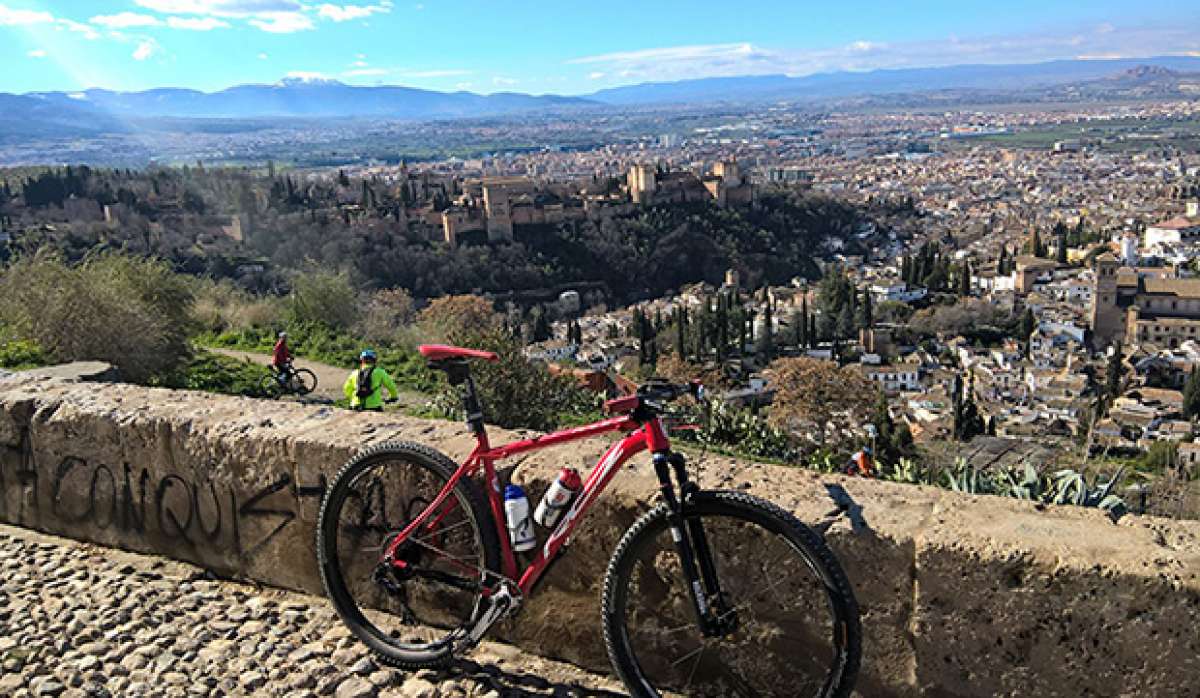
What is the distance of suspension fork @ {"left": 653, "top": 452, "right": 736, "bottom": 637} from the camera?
6.23ft

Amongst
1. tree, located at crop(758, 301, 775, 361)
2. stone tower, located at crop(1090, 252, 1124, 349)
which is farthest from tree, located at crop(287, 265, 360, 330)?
stone tower, located at crop(1090, 252, 1124, 349)

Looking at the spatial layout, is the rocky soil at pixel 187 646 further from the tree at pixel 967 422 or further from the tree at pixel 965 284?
the tree at pixel 965 284

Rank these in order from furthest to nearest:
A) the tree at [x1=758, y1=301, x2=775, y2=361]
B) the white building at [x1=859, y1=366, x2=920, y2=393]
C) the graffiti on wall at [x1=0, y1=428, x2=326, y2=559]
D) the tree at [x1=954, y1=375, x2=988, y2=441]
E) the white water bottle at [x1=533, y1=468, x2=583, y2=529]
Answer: the tree at [x1=758, y1=301, x2=775, y2=361], the white building at [x1=859, y1=366, x2=920, y2=393], the tree at [x1=954, y1=375, x2=988, y2=441], the graffiti on wall at [x1=0, y1=428, x2=326, y2=559], the white water bottle at [x1=533, y1=468, x2=583, y2=529]

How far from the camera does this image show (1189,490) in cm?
627

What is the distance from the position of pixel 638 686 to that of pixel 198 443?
1.60 metres

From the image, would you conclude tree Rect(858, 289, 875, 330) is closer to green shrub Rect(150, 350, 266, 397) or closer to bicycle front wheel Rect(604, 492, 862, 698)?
green shrub Rect(150, 350, 266, 397)

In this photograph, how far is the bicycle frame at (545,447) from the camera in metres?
1.98

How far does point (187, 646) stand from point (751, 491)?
5.45 ft

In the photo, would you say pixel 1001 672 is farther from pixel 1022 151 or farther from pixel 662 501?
pixel 1022 151

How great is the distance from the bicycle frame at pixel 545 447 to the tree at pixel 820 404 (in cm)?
996

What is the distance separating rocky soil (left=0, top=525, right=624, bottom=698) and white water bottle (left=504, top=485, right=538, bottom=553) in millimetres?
378

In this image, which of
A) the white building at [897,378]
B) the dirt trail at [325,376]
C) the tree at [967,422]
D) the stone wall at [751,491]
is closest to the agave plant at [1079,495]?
the stone wall at [751,491]

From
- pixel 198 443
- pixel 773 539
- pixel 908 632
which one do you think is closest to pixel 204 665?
pixel 198 443

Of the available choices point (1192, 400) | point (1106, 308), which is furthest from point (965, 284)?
point (1192, 400)
